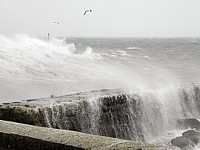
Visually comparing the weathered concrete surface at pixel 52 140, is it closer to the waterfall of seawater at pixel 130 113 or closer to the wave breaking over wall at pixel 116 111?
the wave breaking over wall at pixel 116 111

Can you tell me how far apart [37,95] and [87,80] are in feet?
20.0

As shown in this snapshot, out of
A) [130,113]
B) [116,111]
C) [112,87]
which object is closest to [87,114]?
[116,111]

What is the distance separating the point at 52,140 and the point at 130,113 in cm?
792

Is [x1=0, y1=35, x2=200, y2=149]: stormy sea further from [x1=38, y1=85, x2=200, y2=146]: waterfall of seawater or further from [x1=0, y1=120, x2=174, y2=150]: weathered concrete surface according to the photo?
[x1=0, y1=120, x2=174, y2=150]: weathered concrete surface

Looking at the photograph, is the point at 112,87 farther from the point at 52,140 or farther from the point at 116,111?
the point at 52,140

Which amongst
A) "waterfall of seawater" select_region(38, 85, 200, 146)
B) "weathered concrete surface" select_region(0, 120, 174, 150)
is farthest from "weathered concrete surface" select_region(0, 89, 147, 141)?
"weathered concrete surface" select_region(0, 120, 174, 150)

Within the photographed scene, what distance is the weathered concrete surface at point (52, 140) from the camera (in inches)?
161

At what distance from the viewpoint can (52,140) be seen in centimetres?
443

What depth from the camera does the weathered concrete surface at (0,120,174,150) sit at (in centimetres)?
408

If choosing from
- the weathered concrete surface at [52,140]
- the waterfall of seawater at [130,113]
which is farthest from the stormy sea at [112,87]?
the weathered concrete surface at [52,140]

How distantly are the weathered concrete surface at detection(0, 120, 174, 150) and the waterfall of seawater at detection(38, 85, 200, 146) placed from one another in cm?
406

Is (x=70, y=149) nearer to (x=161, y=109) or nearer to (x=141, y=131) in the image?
(x=141, y=131)

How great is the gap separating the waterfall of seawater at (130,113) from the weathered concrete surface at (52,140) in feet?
13.3

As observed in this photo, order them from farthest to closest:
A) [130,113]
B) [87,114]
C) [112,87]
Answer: [112,87] → [130,113] → [87,114]
